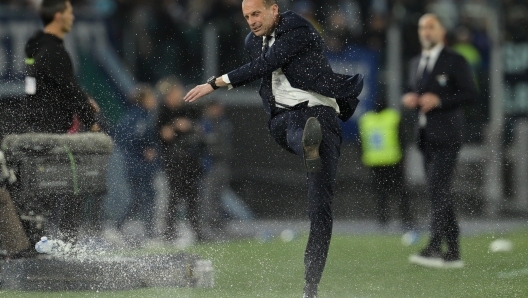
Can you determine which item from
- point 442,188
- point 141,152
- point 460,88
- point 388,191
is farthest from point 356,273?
point 388,191

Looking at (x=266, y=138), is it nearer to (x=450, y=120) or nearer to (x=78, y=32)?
(x=78, y=32)

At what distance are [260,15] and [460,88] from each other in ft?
8.85

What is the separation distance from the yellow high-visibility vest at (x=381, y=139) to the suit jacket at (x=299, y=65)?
5150 mm

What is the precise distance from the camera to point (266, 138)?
1300 centimetres

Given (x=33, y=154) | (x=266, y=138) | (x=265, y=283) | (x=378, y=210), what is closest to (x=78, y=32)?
(x=266, y=138)

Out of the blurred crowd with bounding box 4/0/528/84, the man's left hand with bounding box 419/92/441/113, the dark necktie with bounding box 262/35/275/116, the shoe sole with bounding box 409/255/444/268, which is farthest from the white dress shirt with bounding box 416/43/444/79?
the blurred crowd with bounding box 4/0/528/84

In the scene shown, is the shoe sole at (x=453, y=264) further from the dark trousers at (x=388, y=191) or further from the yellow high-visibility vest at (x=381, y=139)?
the yellow high-visibility vest at (x=381, y=139)

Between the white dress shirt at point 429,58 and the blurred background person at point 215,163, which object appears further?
the blurred background person at point 215,163

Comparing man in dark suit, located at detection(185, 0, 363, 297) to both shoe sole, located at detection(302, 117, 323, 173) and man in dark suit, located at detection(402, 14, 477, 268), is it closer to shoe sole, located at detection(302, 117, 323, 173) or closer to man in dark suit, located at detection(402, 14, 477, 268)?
shoe sole, located at detection(302, 117, 323, 173)

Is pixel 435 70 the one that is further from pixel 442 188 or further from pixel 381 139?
pixel 381 139

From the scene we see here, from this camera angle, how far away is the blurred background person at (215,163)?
1165cm

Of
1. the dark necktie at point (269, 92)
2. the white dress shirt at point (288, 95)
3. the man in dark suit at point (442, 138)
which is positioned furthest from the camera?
the man in dark suit at point (442, 138)

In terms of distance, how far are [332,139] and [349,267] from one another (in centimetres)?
206

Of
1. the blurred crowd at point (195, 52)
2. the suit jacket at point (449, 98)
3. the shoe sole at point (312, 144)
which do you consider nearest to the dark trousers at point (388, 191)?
the blurred crowd at point (195, 52)
